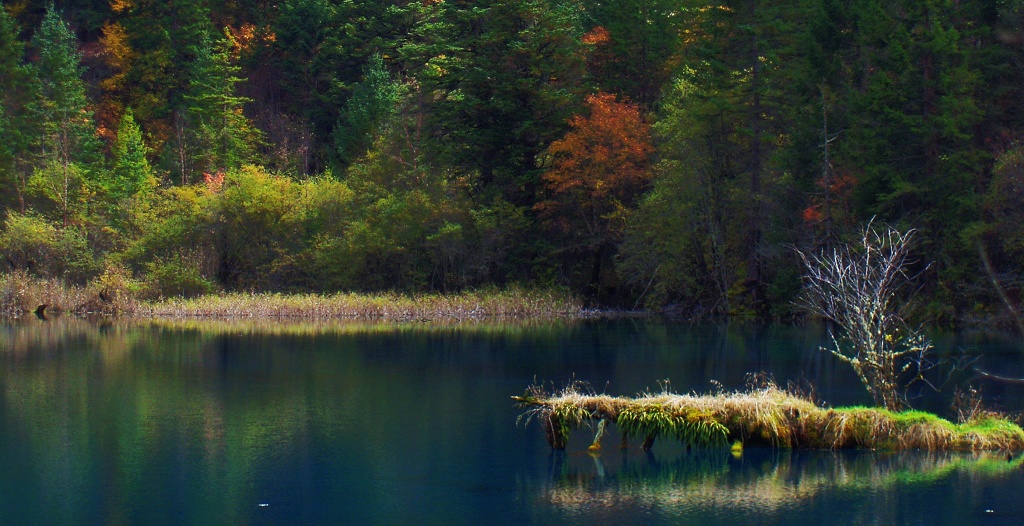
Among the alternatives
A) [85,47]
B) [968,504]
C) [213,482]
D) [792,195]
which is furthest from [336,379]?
[85,47]

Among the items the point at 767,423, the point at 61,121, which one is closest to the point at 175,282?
the point at 61,121

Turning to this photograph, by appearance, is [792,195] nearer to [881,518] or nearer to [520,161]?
[520,161]

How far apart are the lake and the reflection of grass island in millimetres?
280

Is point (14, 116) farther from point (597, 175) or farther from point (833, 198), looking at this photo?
point (833, 198)

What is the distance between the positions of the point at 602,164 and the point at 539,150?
368 cm

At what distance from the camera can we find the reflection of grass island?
15539mm

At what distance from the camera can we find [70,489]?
14.6 meters

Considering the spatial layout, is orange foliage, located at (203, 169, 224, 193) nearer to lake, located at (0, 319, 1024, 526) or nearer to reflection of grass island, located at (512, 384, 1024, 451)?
lake, located at (0, 319, 1024, 526)

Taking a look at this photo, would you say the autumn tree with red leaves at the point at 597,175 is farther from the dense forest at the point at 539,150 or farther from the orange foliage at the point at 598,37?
the orange foliage at the point at 598,37

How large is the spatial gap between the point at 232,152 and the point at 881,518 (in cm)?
5236

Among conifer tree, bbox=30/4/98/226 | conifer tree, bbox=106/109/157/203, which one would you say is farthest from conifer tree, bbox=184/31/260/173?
conifer tree, bbox=30/4/98/226

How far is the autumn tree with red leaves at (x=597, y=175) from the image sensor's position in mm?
46344

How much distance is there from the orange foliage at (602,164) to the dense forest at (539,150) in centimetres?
12

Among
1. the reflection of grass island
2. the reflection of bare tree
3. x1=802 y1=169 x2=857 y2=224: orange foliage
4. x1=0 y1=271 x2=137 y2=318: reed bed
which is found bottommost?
the reflection of bare tree
